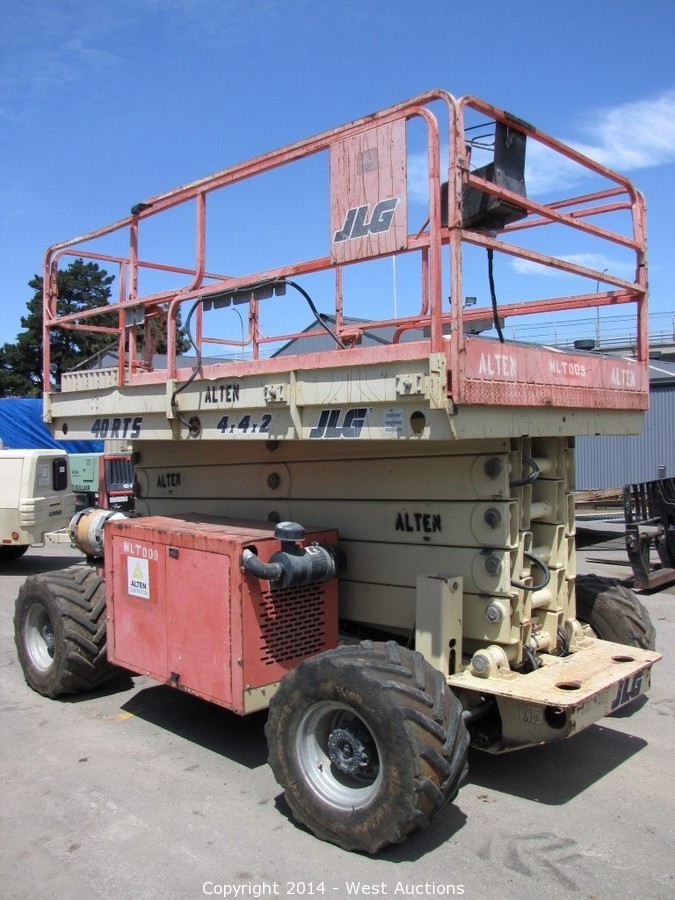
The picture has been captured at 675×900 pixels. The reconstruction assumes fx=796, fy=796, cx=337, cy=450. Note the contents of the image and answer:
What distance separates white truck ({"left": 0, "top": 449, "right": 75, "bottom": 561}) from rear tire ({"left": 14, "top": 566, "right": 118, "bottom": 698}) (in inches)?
239

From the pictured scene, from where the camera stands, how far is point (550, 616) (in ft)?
16.3

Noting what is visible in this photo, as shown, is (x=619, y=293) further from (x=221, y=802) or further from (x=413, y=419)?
(x=221, y=802)

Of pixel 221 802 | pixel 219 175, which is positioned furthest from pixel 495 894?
pixel 219 175

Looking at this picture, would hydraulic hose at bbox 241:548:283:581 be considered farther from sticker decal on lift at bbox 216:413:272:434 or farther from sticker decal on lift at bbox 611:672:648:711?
sticker decal on lift at bbox 611:672:648:711

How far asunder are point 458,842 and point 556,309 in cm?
349

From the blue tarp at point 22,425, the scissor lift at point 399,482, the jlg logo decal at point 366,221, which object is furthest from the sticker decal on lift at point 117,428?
the blue tarp at point 22,425

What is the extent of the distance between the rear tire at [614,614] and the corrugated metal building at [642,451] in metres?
12.0

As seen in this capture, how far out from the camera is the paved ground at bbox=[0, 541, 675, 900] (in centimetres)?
354

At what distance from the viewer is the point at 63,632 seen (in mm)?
5734

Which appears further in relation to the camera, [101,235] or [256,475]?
[101,235]

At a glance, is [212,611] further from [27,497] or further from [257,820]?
[27,497]

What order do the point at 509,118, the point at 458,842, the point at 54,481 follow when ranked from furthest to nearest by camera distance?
the point at 54,481 → the point at 509,118 → the point at 458,842

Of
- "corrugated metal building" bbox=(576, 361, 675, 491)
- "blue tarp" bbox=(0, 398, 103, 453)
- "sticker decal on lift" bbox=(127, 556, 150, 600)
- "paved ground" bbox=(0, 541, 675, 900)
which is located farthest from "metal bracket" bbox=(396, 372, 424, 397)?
"blue tarp" bbox=(0, 398, 103, 453)

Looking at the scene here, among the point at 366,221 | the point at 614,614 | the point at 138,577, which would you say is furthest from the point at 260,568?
the point at 614,614
